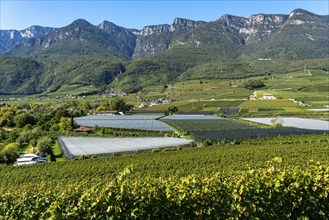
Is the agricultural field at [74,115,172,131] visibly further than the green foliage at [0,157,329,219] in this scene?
Yes

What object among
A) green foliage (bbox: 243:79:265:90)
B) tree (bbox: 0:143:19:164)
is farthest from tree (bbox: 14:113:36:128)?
green foliage (bbox: 243:79:265:90)

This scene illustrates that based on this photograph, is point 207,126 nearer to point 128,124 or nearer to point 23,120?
point 128,124

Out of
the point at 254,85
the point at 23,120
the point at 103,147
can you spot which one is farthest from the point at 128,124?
the point at 254,85

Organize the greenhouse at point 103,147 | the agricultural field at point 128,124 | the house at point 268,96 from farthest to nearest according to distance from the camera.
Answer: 1. the house at point 268,96
2. the agricultural field at point 128,124
3. the greenhouse at point 103,147

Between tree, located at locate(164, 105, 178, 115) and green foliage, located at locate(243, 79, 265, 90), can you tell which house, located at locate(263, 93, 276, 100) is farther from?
tree, located at locate(164, 105, 178, 115)

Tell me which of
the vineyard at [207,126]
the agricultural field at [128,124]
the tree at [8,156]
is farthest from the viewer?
the agricultural field at [128,124]

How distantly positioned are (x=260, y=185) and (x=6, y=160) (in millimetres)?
46204

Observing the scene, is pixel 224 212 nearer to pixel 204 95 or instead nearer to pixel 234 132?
pixel 234 132

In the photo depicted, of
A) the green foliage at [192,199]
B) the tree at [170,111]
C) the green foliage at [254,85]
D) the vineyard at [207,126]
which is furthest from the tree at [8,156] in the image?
the green foliage at [254,85]

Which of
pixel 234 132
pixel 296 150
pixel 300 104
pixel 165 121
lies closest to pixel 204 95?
pixel 300 104

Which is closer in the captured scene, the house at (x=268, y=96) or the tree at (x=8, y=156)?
the tree at (x=8, y=156)

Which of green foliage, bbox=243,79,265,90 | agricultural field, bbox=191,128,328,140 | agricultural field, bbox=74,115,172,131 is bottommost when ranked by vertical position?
agricultural field, bbox=74,115,172,131

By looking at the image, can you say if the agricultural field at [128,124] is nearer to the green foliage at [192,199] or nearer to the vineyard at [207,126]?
the vineyard at [207,126]

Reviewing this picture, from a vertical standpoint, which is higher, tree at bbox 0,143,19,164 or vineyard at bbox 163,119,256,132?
vineyard at bbox 163,119,256,132
